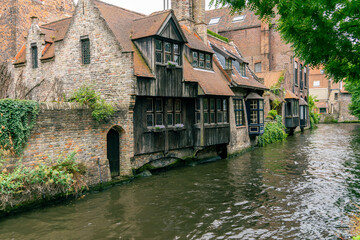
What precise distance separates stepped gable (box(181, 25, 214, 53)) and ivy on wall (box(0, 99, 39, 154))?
32.8ft

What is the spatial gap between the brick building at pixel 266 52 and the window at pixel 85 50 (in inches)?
981

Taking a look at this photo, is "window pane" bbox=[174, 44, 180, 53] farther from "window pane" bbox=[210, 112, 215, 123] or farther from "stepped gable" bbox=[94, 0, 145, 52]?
"window pane" bbox=[210, 112, 215, 123]

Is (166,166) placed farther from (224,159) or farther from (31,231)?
(31,231)

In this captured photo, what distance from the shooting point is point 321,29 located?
19.4 ft

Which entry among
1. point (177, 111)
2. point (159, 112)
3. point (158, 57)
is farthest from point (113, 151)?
point (158, 57)

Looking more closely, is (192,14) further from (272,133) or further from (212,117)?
(272,133)

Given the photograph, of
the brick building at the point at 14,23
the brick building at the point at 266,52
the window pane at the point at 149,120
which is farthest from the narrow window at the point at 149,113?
the brick building at the point at 266,52

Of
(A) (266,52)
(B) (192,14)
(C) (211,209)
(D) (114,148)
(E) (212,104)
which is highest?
(A) (266,52)

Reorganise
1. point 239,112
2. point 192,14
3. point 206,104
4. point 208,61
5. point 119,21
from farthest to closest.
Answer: point 239,112, point 192,14, point 208,61, point 206,104, point 119,21

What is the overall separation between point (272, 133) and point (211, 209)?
743 inches

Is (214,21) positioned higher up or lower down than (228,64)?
higher up

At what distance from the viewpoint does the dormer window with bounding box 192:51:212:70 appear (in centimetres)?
1809

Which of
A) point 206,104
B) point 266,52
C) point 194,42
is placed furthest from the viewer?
point 266,52

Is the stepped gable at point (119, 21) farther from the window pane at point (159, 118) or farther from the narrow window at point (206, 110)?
the narrow window at point (206, 110)
